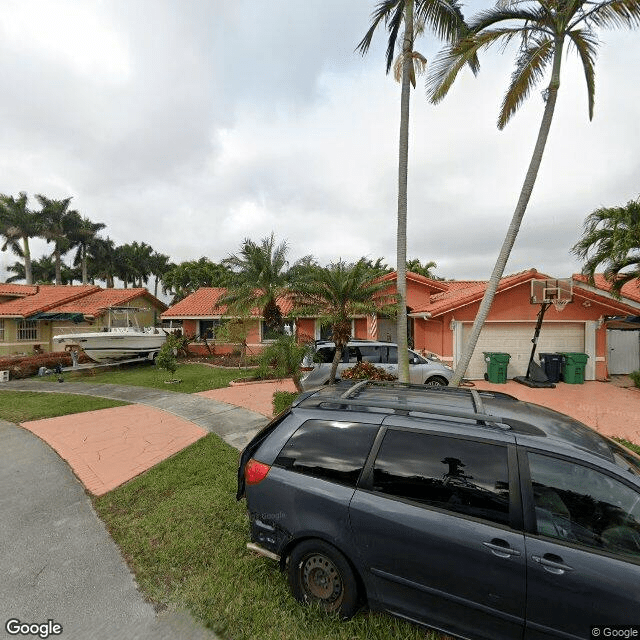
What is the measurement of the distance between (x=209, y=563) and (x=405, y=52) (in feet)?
37.5

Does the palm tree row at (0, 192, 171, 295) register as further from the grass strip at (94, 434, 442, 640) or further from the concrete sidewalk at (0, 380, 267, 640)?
the grass strip at (94, 434, 442, 640)

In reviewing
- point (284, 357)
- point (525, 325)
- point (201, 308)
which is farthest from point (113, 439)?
point (201, 308)

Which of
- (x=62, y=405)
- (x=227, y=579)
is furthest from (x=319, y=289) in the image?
(x=62, y=405)

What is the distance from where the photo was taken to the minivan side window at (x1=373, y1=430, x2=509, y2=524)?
244cm

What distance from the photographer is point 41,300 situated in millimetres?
22656

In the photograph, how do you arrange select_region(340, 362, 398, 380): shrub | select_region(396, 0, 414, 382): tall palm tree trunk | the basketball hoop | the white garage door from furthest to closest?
the white garage door, the basketball hoop, select_region(340, 362, 398, 380): shrub, select_region(396, 0, 414, 382): tall palm tree trunk

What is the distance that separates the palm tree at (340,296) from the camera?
9.51 metres

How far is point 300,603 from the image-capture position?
2906mm

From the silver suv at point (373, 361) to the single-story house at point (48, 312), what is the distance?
567 inches

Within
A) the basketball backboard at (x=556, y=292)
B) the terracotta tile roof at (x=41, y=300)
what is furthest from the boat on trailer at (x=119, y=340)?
the basketball backboard at (x=556, y=292)

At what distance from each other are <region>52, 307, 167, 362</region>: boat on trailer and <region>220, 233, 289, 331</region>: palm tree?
234 inches

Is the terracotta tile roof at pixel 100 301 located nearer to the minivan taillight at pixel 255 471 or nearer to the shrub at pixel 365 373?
the shrub at pixel 365 373

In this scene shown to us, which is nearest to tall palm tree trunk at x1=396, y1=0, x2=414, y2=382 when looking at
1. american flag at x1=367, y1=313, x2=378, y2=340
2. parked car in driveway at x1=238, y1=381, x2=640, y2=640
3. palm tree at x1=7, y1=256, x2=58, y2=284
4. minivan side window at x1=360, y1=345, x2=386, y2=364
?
minivan side window at x1=360, y1=345, x2=386, y2=364

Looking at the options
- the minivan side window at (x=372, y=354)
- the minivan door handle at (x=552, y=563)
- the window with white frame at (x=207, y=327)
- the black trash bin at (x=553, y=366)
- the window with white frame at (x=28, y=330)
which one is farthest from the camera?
the window with white frame at (x=28, y=330)
